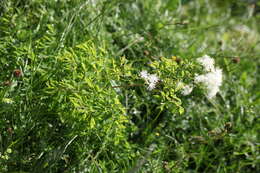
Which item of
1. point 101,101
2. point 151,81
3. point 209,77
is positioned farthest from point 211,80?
point 101,101

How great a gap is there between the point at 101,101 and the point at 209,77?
2.29ft

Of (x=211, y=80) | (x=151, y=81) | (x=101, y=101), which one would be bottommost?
(x=101, y=101)

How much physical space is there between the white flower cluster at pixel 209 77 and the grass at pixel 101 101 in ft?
0.33

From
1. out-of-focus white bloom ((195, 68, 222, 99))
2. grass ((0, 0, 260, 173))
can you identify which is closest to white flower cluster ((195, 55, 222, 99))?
out-of-focus white bloom ((195, 68, 222, 99))

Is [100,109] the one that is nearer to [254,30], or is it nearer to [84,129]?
[84,129]

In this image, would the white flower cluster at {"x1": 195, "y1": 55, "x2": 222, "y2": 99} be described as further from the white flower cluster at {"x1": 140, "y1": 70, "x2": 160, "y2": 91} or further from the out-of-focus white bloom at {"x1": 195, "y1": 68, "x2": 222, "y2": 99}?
the white flower cluster at {"x1": 140, "y1": 70, "x2": 160, "y2": 91}

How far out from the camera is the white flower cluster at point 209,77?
75.4 inches

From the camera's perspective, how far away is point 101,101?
68.9 inches

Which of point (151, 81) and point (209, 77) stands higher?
point (209, 77)

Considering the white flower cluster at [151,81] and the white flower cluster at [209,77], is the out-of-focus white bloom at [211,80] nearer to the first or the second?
the white flower cluster at [209,77]

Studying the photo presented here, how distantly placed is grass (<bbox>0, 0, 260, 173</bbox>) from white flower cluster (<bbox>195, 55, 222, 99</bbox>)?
0.10 metres

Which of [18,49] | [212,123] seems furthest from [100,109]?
[212,123]

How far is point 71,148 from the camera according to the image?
1865 millimetres

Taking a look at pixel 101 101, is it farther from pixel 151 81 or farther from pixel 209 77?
pixel 209 77
